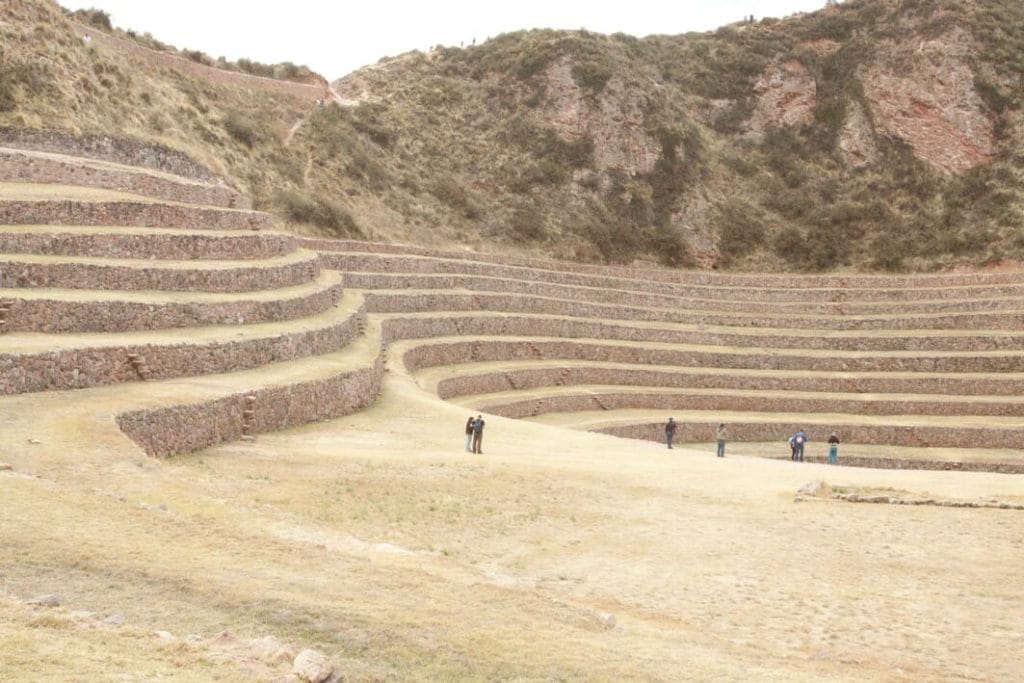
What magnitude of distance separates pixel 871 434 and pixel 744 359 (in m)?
7.70

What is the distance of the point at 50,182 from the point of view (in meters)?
31.1

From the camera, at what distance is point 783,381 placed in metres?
43.6

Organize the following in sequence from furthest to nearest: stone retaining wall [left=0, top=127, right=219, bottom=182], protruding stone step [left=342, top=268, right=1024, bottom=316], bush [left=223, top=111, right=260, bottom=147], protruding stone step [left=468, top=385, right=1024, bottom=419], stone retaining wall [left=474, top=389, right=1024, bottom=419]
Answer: bush [left=223, top=111, right=260, bottom=147], protruding stone step [left=342, top=268, right=1024, bottom=316], stone retaining wall [left=474, top=389, right=1024, bottom=419], protruding stone step [left=468, top=385, right=1024, bottom=419], stone retaining wall [left=0, top=127, right=219, bottom=182]

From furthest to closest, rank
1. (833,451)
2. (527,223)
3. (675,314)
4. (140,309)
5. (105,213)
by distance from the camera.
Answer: (527,223) → (675,314) → (833,451) → (105,213) → (140,309)

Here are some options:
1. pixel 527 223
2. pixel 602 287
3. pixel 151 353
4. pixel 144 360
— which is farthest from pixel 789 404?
pixel 144 360

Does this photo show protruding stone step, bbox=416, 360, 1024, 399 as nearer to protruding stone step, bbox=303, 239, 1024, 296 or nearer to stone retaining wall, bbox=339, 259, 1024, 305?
stone retaining wall, bbox=339, 259, 1024, 305

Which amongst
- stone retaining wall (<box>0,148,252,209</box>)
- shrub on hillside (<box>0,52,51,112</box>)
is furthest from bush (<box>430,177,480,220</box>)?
shrub on hillside (<box>0,52,51,112</box>)

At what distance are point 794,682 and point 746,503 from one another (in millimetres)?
9209

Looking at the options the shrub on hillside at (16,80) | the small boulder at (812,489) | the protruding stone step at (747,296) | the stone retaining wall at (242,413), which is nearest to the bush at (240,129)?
the protruding stone step at (747,296)

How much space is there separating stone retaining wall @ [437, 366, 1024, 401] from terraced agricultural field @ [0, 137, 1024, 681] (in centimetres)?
13

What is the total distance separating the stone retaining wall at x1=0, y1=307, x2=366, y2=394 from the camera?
19.1m

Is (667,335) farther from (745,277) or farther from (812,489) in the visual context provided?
(812,489)

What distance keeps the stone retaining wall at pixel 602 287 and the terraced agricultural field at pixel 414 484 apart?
1.41ft

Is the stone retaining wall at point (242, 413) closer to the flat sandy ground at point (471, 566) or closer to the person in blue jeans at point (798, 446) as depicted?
the flat sandy ground at point (471, 566)
